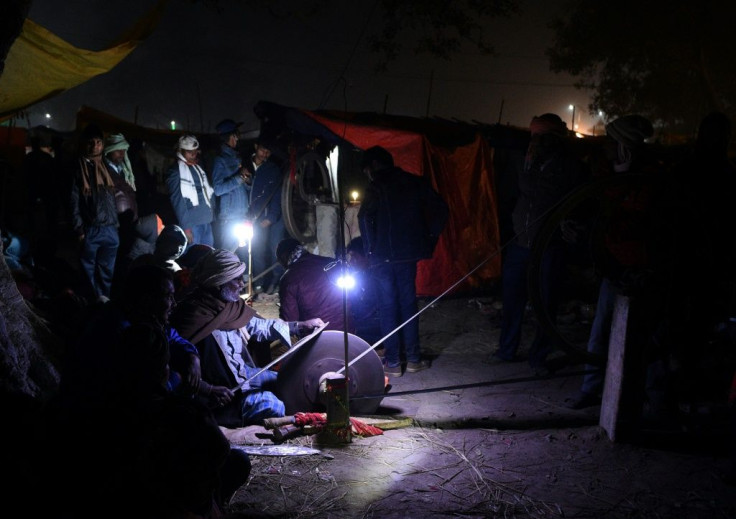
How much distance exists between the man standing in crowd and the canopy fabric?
1.92 m

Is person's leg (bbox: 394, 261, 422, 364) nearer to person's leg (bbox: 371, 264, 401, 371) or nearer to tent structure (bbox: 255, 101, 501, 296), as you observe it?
person's leg (bbox: 371, 264, 401, 371)

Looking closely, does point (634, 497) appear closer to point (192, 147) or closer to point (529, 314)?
point (529, 314)

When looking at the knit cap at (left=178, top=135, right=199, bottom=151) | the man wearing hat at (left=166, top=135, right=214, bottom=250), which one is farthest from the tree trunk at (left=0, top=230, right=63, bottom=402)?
the knit cap at (left=178, top=135, right=199, bottom=151)

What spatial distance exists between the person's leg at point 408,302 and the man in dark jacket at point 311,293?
647 mm

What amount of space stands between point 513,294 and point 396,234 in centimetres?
136

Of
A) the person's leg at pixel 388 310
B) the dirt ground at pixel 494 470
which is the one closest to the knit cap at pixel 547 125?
the person's leg at pixel 388 310

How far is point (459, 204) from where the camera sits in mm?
9102

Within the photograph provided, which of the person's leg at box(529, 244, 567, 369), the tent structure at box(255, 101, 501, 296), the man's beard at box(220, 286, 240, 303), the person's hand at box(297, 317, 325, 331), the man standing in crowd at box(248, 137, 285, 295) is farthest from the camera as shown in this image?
the man standing in crowd at box(248, 137, 285, 295)

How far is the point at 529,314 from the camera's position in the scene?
823 centimetres

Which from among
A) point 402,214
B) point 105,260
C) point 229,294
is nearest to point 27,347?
point 229,294

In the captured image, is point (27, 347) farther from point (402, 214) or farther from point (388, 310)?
point (402, 214)

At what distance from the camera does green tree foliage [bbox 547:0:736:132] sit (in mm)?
16578

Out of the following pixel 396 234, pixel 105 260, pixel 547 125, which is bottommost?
pixel 105 260

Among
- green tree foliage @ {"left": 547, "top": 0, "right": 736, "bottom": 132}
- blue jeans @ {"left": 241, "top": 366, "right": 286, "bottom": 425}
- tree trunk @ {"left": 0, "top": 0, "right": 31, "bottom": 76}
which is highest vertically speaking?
green tree foliage @ {"left": 547, "top": 0, "right": 736, "bottom": 132}
